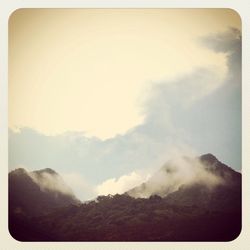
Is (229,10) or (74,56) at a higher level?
(229,10)

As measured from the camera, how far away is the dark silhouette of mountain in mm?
1906

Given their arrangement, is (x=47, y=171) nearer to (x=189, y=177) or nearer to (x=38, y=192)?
(x=38, y=192)

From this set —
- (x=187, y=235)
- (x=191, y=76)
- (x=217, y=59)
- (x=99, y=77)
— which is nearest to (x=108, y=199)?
(x=187, y=235)

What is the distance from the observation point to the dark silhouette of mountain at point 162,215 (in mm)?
1906

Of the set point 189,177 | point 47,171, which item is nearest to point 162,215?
point 189,177

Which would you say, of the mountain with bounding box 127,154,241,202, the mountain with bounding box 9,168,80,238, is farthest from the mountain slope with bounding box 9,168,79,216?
the mountain with bounding box 127,154,241,202

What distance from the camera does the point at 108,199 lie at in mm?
1910

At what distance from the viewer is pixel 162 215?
191 centimetres

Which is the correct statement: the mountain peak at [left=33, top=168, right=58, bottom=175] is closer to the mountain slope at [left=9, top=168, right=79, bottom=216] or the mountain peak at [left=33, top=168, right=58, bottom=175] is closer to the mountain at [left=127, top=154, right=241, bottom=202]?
the mountain slope at [left=9, top=168, right=79, bottom=216]

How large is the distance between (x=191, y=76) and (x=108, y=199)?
26.8 inches

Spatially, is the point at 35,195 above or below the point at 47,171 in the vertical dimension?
below
